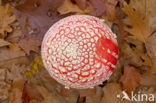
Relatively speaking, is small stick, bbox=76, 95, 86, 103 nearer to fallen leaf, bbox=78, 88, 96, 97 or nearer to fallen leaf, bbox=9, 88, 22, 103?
fallen leaf, bbox=78, 88, 96, 97

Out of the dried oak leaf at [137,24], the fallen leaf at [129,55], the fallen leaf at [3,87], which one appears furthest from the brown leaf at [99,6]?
the fallen leaf at [3,87]

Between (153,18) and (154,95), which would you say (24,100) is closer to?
(154,95)

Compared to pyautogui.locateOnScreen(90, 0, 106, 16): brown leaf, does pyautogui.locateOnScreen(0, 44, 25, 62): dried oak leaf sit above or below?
below

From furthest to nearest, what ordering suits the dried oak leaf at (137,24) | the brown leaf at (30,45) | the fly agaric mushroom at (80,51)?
the brown leaf at (30,45)
the dried oak leaf at (137,24)
the fly agaric mushroom at (80,51)

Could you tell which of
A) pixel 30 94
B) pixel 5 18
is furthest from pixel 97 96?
pixel 5 18

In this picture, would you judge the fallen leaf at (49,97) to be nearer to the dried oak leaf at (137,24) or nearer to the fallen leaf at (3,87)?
the fallen leaf at (3,87)

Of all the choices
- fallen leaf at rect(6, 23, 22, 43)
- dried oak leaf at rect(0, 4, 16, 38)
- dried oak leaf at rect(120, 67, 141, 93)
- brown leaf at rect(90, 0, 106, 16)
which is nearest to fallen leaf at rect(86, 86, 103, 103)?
dried oak leaf at rect(120, 67, 141, 93)
